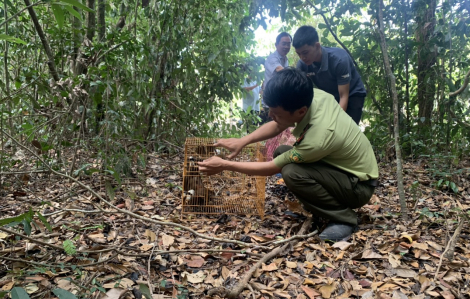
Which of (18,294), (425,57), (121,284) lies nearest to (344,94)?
(425,57)

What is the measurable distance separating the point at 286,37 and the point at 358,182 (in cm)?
225

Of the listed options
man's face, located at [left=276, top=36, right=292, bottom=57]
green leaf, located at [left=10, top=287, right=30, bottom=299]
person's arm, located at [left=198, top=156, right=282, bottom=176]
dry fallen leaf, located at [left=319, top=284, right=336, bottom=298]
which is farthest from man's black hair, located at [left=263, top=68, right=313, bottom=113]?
man's face, located at [left=276, top=36, right=292, bottom=57]

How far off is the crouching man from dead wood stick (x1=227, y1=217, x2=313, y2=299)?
116mm

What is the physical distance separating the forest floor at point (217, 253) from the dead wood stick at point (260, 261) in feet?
0.04

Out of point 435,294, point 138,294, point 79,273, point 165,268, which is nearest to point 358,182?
point 435,294

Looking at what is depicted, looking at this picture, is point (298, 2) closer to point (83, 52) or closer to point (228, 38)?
point (228, 38)

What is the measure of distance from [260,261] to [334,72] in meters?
1.61

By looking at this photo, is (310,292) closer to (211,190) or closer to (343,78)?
(211,190)

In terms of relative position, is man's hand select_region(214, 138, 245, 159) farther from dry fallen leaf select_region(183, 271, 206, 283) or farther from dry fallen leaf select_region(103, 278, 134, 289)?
dry fallen leaf select_region(103, 278, 134, 289)

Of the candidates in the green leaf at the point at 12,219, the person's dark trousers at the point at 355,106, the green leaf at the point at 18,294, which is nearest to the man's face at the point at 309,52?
the person's dark trousers at the point at 355,106

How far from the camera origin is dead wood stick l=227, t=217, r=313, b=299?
1348 mm

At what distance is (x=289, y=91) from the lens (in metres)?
1.70

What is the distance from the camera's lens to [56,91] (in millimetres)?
2277

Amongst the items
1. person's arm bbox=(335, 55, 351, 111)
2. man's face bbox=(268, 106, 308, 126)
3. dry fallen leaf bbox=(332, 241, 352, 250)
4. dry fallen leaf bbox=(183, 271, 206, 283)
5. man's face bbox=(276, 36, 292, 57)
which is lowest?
dry fallen leaf bbox=(183, 271, 206, 283)
